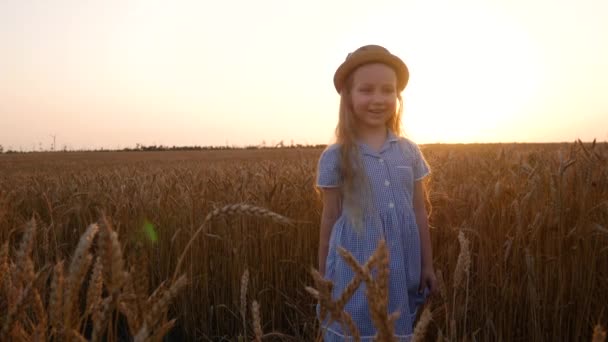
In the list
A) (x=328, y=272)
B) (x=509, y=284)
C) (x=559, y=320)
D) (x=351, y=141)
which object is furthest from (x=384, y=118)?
(x=559, y=320)

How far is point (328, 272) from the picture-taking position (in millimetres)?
2137

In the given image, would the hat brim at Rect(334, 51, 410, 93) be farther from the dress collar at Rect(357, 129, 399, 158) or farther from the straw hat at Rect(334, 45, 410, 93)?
the dress collar at Rect(357, 129, 399, 158)

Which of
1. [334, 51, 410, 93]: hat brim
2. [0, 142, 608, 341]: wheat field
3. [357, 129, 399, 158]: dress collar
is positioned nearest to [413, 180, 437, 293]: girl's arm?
[0, 142, 608, 341]: wheat field

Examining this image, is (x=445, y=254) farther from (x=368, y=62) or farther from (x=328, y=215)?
(x=368, y=62)

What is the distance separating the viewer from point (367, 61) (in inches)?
84.1

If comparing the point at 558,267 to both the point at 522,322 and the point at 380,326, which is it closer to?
the point at 522,322

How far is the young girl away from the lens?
209 cm

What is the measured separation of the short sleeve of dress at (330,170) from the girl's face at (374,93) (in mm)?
213

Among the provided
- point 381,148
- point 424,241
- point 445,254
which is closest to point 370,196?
point 381,148

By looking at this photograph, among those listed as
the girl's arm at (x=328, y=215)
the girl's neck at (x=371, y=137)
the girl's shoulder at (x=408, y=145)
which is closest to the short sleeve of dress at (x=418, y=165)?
the girl's shoulder at (x=408, y=145)

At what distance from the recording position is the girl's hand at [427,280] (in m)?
2.16

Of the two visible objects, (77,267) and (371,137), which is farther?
(371,137)

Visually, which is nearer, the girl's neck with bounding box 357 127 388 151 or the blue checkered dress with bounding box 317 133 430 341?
the blue checkered dress with bounding box 317 133 430 341

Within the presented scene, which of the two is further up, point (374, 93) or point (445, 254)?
point (374, 93)
